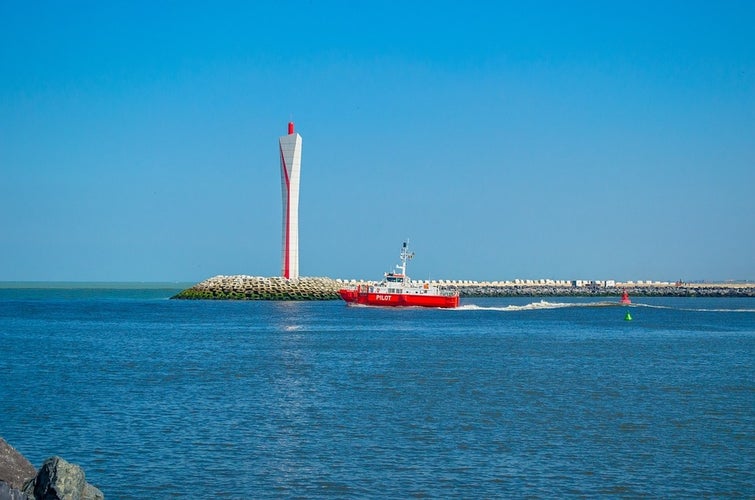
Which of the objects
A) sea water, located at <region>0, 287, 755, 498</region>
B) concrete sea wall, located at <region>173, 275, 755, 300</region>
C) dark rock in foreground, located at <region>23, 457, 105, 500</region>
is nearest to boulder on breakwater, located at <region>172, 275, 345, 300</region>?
concrete sea wall, located at <region>173, 275, 755, 300</region>

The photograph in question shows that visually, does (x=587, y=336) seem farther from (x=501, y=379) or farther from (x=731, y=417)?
(x=731, y=417)

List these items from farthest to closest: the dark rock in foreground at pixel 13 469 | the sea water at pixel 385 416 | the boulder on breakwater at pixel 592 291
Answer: the boulder on breakwater at pixel 592 291 → the sea water at pixel 385 416 → the dark rock in foreground at pixel 13 469

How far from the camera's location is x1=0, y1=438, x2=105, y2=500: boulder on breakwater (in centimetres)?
1250

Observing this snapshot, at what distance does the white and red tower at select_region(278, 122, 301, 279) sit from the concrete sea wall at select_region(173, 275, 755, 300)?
7.36 m

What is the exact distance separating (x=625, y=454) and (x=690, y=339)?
112 ft

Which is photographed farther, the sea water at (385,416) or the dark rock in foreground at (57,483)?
the sea water at (385,416)

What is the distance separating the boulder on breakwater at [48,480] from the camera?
41.0ft

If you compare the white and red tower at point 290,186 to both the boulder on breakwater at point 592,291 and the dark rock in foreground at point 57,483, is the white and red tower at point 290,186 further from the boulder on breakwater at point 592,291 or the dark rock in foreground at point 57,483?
the dark rock in foreground at point 57,483

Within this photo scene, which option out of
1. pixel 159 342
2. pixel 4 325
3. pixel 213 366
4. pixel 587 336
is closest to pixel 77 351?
pixel 159 342

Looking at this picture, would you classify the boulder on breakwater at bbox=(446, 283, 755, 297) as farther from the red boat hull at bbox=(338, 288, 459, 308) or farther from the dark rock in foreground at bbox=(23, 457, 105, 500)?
the dark rock in foreground at bbox=(23, 457, 105, 500)

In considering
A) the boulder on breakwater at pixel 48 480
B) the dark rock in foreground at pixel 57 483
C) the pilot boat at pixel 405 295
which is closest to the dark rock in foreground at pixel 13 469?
the boulder on breakwater at pixel 48 480

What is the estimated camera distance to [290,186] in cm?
9344

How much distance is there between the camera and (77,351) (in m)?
39.3

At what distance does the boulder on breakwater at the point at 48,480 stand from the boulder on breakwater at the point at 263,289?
8917 cm
